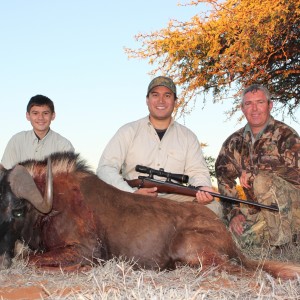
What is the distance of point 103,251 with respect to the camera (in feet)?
16.9

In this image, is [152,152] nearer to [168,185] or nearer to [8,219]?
[168,185]

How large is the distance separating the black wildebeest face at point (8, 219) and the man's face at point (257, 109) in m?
3.51

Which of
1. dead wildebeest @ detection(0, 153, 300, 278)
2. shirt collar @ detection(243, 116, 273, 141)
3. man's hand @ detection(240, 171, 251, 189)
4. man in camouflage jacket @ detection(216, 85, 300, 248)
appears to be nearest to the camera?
dead wildebeest @ detection(0, 153, 300, 278)

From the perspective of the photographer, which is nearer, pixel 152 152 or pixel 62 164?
pixel 62 164

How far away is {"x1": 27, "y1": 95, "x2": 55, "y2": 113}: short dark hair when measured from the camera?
788 centimetres

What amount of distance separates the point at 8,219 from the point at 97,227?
80 cm

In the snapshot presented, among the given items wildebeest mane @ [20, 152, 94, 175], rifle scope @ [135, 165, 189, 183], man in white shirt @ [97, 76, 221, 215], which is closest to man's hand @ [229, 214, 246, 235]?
man in white shirt @ [97, 76, 221, 215]

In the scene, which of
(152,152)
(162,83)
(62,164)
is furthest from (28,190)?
(162,83)

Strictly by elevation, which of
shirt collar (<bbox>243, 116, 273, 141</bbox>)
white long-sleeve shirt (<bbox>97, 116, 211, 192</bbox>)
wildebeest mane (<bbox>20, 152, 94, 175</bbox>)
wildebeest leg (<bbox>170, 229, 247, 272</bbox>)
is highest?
shirt collar (<bbox>243, 116, 273, 141</bbox>)

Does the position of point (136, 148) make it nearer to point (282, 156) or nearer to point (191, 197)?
point (191, 197)

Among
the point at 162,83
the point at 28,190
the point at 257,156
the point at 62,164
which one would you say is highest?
the point at 162,83

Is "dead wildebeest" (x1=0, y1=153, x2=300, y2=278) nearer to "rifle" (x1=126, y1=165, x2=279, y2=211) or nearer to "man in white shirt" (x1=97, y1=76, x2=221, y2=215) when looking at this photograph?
"rifle" (x1=126, y1=165, x2=279, y2=211)

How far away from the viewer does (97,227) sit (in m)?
5.16

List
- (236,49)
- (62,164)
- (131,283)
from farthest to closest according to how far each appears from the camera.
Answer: (236,49) → (62,164) → (131,283)
